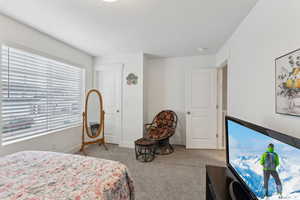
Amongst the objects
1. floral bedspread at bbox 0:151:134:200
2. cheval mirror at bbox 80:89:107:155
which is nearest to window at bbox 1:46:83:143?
cheval mirror at bbox 80:89:107:155

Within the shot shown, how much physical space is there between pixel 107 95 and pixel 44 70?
1590 mm

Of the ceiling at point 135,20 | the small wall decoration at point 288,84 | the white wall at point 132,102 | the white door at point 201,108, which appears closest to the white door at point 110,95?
the white wall at point 132,102

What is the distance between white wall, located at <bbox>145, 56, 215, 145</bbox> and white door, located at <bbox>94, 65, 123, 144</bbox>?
2.78ft

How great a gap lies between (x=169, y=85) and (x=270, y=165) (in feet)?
10.8

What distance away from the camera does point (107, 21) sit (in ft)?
6.77

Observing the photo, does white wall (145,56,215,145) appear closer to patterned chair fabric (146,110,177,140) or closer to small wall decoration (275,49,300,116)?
patterned chair fabric (146,110,177,140)

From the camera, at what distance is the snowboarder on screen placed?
72 cm

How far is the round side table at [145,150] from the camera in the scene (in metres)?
2.79

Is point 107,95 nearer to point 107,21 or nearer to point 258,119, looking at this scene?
point 107,21

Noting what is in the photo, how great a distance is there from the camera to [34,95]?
2414mm

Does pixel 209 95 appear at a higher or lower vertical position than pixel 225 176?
higher

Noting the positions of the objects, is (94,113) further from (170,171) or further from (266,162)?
(266,162)

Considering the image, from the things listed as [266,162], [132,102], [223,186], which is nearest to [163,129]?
[132,102]

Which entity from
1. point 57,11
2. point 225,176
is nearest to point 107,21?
point 57,11
